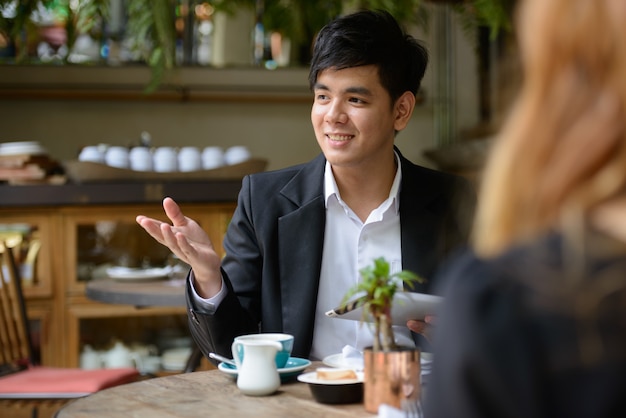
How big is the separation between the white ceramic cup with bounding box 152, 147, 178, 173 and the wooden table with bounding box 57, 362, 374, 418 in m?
2.45

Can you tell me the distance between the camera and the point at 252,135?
5758 mm

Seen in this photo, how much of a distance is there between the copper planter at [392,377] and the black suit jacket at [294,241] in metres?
0.59

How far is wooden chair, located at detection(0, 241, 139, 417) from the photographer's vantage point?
286cm

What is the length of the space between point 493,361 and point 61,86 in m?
5.03

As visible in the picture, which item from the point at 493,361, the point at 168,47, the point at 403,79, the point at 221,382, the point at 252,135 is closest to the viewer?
the point at 493,361

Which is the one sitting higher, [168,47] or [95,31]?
[95,31]

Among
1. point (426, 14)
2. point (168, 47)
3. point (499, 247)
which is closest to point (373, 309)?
point (499, 247)

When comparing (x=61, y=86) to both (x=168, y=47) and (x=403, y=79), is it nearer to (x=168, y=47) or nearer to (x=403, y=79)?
(x=168, y=47)

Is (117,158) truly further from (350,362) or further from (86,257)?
(350,362)

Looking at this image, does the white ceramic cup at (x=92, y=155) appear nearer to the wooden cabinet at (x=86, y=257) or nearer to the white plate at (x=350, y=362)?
the wooden cabinet at (x=86, y=257)

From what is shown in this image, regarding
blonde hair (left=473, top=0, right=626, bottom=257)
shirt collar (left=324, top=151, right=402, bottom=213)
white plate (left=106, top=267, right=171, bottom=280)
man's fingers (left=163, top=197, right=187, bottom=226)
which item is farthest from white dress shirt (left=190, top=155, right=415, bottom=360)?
white plate (left=106, top=267, right=171, bottom=280)

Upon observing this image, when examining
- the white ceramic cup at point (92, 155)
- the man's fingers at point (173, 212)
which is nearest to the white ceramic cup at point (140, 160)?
the white ceramic cup at point (92, 155)

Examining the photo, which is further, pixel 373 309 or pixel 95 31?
pixel 95 31

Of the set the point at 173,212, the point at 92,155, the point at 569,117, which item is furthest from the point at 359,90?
the point at 92,155
